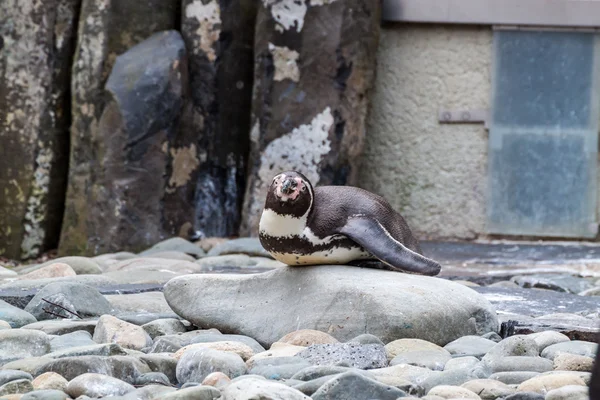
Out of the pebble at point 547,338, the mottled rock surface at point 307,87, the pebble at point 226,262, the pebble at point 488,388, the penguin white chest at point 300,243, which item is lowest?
the pebble at point 226,262

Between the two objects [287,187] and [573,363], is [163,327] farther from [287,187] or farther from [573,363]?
[573,363]

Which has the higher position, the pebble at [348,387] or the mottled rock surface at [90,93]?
the mottled rock surface at [90,93]

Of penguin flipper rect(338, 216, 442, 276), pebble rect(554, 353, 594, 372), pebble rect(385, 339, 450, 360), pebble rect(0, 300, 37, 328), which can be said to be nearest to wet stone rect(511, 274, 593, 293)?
penguin flipper rect(338, 216, 442, 276)

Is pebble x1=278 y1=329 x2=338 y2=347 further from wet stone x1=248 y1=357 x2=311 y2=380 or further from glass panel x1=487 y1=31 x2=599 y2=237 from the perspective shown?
glass panel x1=487 y1=31 x2=599 y2=237

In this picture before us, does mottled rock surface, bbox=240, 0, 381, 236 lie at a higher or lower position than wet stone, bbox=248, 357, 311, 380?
higher

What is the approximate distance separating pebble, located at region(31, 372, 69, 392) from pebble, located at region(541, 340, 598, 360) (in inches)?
65.8

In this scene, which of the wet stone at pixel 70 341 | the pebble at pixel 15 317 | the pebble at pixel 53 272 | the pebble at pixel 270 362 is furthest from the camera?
the pebble at pixel 53 272

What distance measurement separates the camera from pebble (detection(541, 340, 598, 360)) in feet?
12.8

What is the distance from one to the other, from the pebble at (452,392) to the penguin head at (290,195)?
121cm

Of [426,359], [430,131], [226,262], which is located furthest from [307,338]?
[430,131]

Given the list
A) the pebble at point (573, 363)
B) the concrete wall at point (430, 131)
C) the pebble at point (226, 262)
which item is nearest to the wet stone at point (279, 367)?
the pebble at point (573, 363)

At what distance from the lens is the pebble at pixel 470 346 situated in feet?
13.1

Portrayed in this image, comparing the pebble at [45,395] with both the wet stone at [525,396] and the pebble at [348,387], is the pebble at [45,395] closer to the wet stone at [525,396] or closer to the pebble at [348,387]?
the pebble at [348,387]

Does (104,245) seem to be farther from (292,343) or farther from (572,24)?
(292,343)
